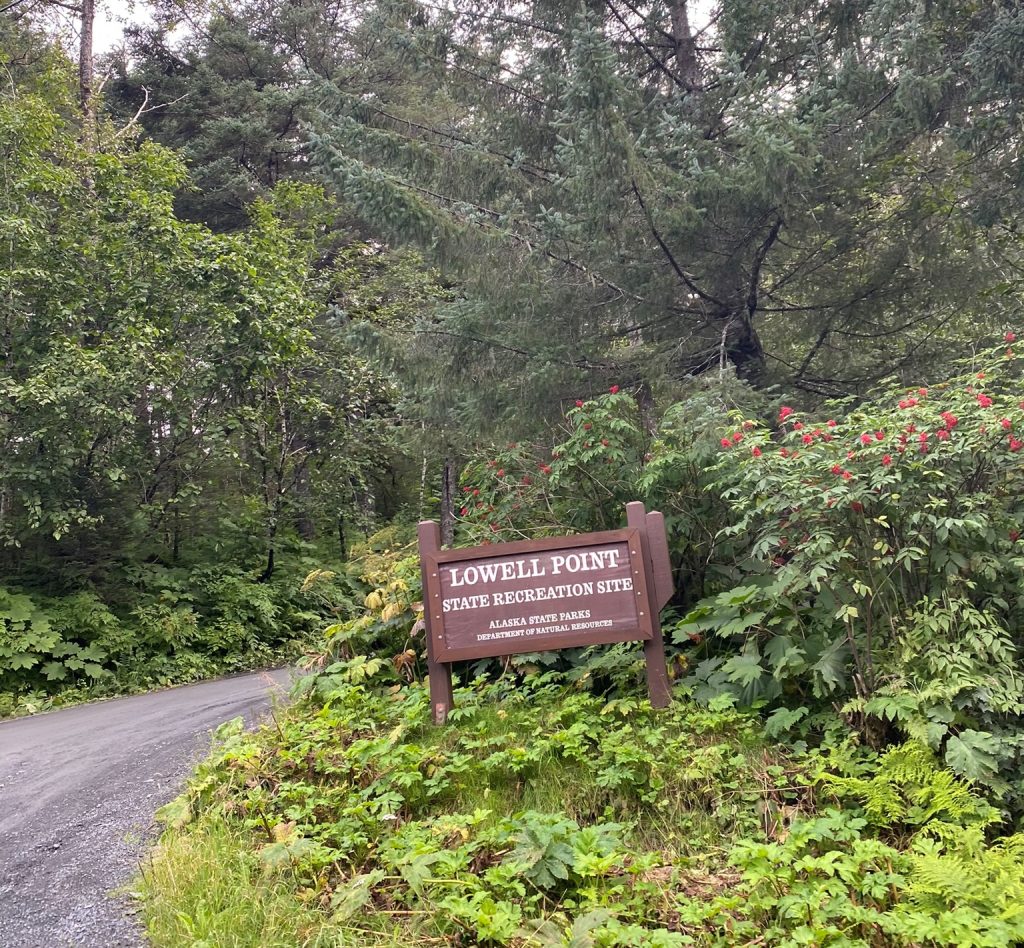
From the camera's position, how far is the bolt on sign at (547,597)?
460 centimetres

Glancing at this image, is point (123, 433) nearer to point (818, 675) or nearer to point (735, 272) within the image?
point (735, 272)

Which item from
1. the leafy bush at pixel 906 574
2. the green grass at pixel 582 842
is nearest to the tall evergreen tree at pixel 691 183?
the leafy bush at pixel 906 574

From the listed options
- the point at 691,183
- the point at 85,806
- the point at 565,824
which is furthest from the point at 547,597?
the point at 691,183

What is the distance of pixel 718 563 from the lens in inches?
219

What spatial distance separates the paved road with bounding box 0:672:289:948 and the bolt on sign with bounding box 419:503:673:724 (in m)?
1.79

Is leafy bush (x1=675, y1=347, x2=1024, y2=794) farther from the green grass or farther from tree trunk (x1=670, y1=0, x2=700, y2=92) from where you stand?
tree trunk (x1=670, y1=0, x2=700, y2=92)

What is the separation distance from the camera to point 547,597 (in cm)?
464

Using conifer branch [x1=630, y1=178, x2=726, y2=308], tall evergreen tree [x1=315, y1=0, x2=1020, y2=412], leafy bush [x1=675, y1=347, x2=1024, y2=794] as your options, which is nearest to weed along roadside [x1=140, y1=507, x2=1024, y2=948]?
leafy bush [x1=675, y1=347, x2=1024, y2=794]

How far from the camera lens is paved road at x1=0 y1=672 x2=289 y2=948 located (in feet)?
10.5

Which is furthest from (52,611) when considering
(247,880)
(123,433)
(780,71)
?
(780,71)

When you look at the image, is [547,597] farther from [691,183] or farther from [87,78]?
[87,78]

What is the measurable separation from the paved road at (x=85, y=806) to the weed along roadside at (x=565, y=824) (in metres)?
0.25

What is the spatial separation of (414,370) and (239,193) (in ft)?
37.0

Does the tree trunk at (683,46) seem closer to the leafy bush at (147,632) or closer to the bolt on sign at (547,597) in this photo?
the bolt on sign at (547,597)
